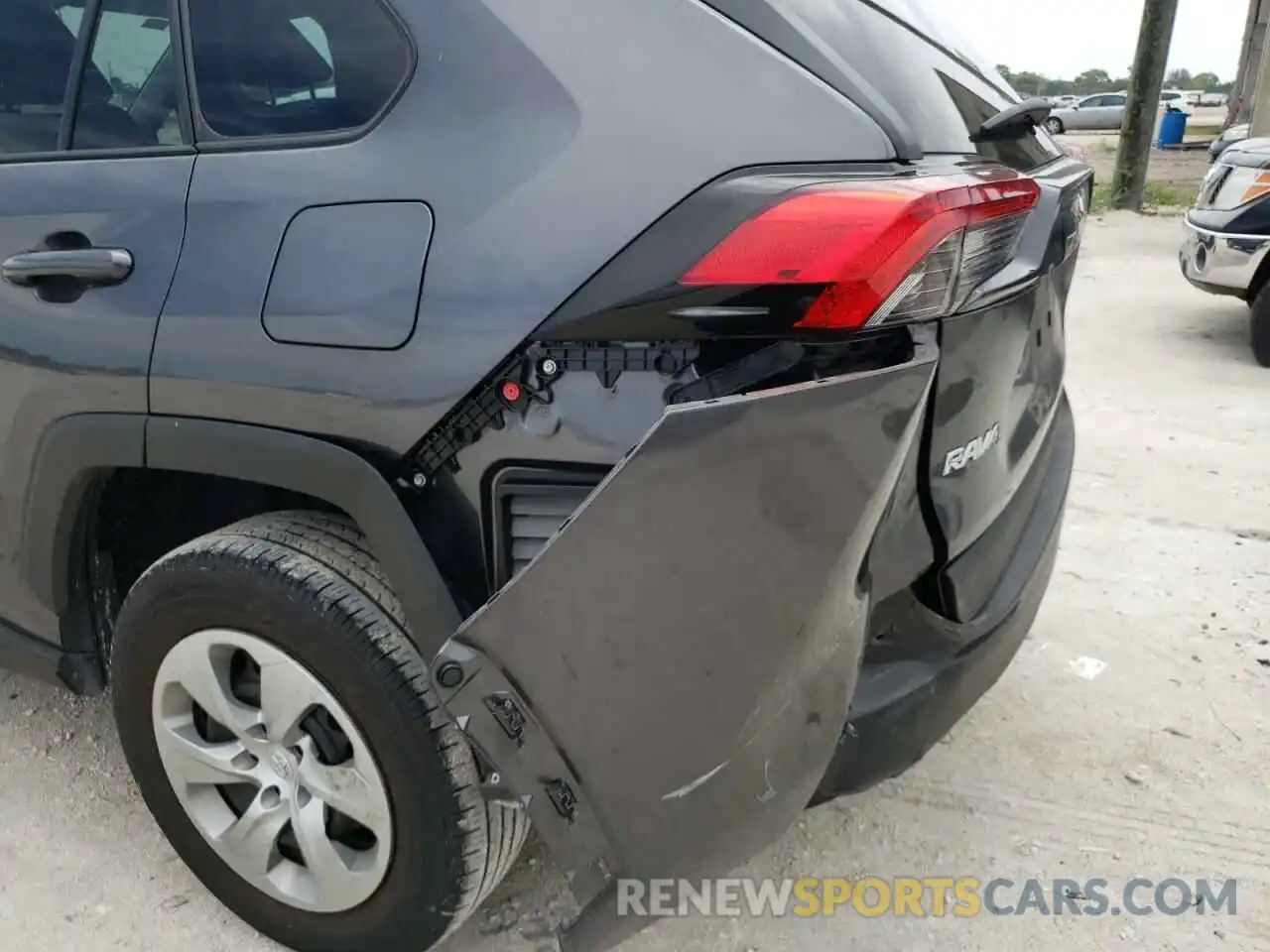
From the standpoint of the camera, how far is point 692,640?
1.43 m

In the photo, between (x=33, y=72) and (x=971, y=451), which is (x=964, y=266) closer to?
(x=971, y=451)

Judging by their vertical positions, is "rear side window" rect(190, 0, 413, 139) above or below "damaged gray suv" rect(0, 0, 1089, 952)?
above

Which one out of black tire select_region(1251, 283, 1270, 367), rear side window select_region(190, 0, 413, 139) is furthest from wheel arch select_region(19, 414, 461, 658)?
black tire select_region(1251, 283, 1270, 367)

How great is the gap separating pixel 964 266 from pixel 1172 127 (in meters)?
30.1

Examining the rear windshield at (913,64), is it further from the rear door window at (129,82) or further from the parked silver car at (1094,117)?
the parked silver car at (1094,117)

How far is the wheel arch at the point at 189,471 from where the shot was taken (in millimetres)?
1645

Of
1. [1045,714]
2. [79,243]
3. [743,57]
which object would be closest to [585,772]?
[743,57]

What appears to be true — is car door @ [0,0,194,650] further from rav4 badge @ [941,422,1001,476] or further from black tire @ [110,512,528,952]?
rav4 badge @ [941,422,1001,476]

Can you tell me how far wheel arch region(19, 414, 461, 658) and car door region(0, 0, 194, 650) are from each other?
0.04 metres

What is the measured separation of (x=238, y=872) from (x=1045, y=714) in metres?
2.03

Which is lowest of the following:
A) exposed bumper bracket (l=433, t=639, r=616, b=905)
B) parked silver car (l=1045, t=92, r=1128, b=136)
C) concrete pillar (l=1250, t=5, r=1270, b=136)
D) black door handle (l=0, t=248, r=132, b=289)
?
parked silver car (l=1045, t=92, r=1128, b=136)

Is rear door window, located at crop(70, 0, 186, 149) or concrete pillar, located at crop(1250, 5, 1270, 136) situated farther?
concrete pillar, located at crop(1250, 5, 1270, 136)

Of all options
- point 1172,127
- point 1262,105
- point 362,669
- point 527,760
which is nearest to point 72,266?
point 362,669

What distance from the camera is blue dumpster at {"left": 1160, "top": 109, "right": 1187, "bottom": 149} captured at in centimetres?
2666
